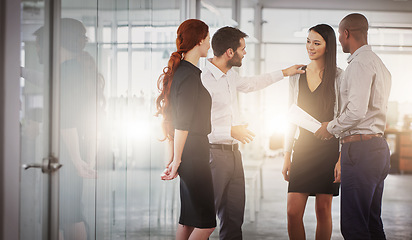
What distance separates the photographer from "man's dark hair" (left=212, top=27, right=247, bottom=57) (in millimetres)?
3363

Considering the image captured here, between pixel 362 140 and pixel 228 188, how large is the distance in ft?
2.93

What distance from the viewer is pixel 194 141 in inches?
105

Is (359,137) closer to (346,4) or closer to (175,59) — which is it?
(175,59)

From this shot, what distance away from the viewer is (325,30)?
345 centimetres

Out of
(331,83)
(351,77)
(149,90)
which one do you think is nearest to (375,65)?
(351,77)

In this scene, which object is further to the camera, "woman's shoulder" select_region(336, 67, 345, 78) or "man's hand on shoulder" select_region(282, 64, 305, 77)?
"man's hand on shoulder" select_region(282, 64, 305, 77)

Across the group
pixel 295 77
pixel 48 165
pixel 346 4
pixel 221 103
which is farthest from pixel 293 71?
pixel 346 4

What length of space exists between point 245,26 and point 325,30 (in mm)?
4342

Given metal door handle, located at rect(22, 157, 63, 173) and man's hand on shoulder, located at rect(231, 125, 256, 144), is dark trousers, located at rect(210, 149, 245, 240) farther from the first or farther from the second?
metal door handle, located at rect(22, 157, 63, 173)

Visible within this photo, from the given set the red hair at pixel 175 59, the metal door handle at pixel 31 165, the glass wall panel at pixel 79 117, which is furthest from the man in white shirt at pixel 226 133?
the metal door handle at pixel 31 165

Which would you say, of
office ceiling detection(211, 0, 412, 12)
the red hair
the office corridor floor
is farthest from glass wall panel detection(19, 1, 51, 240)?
office ceiling detection(211, 0, 412, 12)

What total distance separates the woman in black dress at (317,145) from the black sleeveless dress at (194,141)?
0.99 meters

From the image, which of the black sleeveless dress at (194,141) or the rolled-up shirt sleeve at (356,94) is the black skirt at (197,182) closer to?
the black sleeveless dress at (194,141)

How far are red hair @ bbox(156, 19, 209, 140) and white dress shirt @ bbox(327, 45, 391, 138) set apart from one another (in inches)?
37.4
